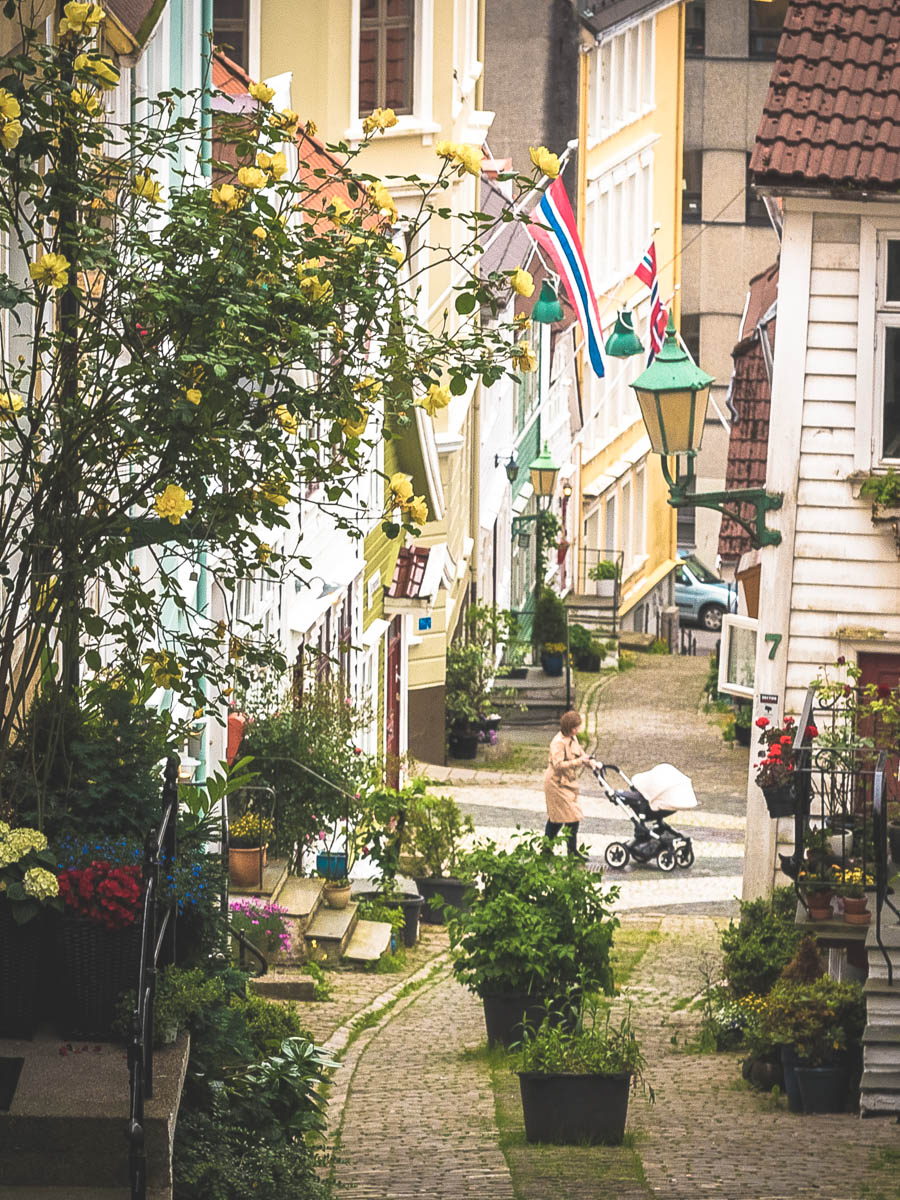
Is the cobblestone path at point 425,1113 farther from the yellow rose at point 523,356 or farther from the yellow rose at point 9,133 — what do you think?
the yellow rose at point 9,133

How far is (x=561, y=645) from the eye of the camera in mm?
33281

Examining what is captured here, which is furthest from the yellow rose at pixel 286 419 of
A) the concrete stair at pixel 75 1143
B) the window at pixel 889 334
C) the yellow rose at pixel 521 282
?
the window at pixel 889 334

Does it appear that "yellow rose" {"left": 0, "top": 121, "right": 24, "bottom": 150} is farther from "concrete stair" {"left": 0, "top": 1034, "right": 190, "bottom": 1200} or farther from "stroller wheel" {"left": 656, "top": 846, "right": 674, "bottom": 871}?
"stroller wheel" {"left": 656, "top": 846, "right": 674, "bottom": 871}

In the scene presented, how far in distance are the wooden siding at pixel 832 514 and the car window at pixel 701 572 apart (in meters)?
33.8

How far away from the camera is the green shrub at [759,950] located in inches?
538

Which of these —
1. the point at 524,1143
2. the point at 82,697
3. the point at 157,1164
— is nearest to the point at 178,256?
the point at 82,697

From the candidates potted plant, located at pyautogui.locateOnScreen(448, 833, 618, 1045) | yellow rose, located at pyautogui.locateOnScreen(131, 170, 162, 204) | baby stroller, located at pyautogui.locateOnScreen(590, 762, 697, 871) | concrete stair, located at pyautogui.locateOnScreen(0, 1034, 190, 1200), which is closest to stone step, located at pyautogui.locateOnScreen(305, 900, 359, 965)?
potted plant, located at pyautogui.locateOnScreen(448, 833, 618, 1045)

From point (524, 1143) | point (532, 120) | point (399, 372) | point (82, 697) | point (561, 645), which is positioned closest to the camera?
point (399, 372)

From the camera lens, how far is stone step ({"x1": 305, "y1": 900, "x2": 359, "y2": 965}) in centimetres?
1562

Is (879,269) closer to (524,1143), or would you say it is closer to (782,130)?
(782,130)

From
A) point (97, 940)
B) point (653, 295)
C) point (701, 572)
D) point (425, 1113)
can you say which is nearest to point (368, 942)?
point (425, 1113)

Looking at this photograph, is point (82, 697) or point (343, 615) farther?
point (343, 615)

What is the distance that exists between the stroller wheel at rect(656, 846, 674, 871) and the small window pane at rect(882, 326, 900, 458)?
8288mm

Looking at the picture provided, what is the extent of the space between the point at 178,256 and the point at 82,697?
5.90 feet
